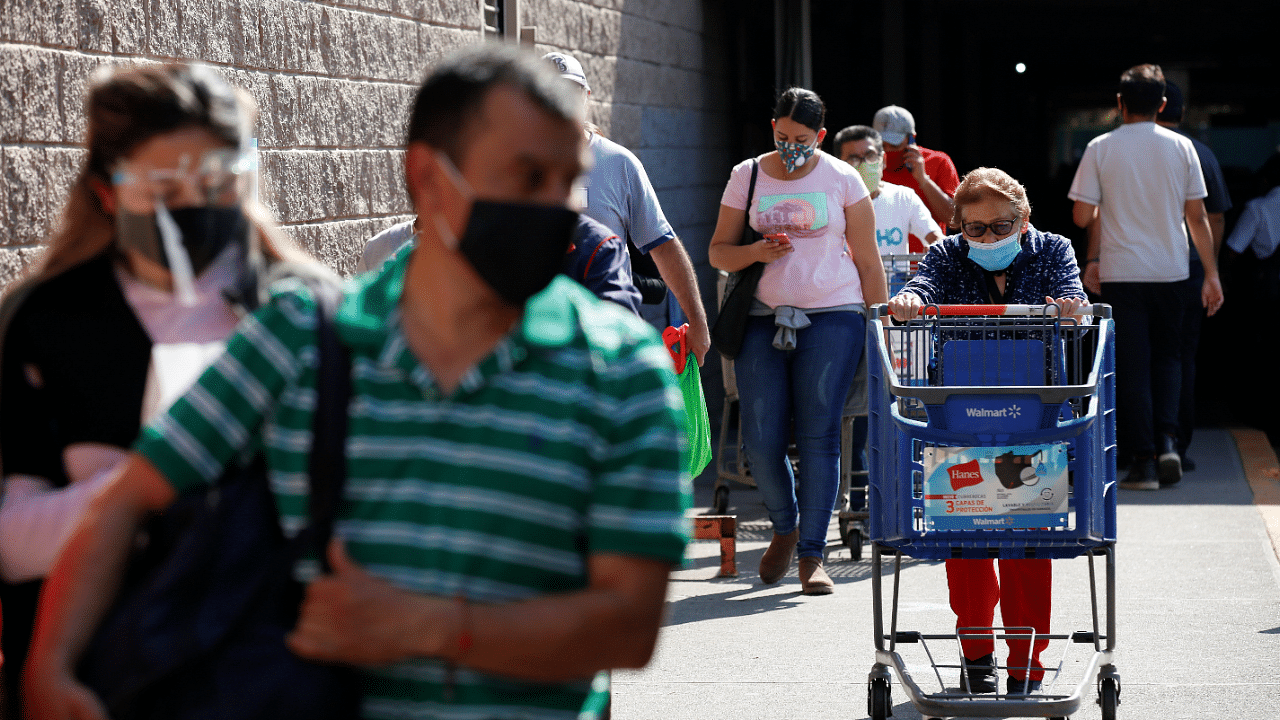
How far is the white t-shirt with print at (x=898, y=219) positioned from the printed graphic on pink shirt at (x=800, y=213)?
5.47 ft

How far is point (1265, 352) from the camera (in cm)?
1216

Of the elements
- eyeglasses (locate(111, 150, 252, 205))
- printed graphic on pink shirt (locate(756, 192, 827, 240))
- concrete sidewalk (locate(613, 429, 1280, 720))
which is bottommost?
concrete sidewalk (locate(613, 429, 1280, 720))

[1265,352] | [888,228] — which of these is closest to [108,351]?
[888,228]

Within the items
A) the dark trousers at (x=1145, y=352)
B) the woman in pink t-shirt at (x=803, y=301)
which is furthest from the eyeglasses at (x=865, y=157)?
the woman in pink t-shirt at (x=803, y=301)

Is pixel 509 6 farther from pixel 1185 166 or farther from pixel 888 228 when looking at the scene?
pixel 1185 166

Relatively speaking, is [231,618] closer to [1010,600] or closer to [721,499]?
[1010,600]

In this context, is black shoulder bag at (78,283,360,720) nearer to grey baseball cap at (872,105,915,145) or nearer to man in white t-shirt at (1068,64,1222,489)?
grey baseball cap at (872,105,915,145)

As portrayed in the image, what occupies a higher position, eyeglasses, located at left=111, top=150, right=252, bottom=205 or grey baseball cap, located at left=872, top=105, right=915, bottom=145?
grey baseball cap, located at left=872, top=105, right=915, bottom=145

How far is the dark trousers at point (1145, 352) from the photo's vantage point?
948 centimetres

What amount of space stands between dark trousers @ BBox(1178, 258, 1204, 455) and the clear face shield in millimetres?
8185

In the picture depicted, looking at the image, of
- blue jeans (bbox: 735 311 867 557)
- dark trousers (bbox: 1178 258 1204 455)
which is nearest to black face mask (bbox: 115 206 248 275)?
blue jeans (bbox: 735 311 867 557)

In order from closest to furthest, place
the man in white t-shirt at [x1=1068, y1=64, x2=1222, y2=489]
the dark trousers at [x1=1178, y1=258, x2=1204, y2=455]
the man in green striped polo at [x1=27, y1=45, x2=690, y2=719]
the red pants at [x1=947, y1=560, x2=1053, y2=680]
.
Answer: the man in green striped polo at [x1=27, y1=45, x2=690, y2=719] → the red pants at [x1=947, y1=560, x2=1053, y2=680] → the man in white t-shirt at [x1=1068, y1=64, x2=1222, y2=489] → the dark trousers at [x1=1178, y1=258, x2=1204, y2=455]

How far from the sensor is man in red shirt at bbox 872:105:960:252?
9.52 metres

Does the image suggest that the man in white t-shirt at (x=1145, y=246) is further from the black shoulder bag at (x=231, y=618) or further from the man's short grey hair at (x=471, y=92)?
the black shoulder bag at (x=231, y=618)
